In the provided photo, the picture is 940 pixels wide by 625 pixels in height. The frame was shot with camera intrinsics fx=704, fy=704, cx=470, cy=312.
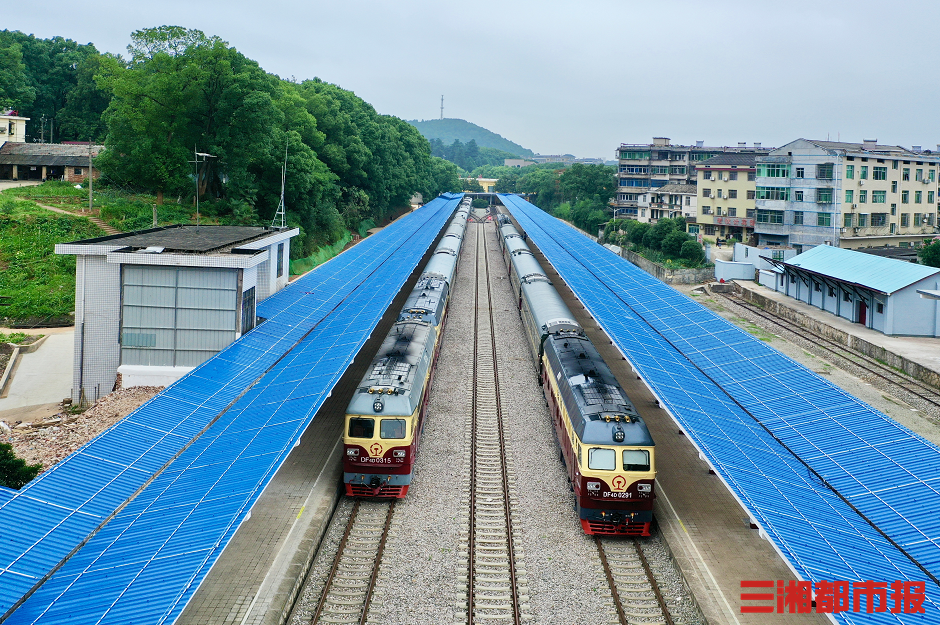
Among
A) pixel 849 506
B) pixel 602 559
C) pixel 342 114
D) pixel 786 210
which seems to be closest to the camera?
pixel 849 506

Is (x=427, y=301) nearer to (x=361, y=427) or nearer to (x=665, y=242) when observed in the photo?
(x=361, y=427)

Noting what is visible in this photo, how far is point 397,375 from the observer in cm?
1917

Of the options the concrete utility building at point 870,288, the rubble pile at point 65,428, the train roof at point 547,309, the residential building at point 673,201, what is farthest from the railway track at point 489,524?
the residential building at point 673,201

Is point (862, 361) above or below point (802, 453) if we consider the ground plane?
above

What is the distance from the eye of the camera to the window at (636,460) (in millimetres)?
16062

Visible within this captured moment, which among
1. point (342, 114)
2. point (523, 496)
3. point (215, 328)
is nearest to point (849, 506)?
point (523, 496)

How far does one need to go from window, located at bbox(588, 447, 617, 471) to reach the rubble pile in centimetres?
1339

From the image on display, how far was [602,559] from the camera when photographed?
1575 centimetres

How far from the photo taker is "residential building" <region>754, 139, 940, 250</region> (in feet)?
171

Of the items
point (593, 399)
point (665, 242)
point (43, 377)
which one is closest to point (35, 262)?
point (43, 377)

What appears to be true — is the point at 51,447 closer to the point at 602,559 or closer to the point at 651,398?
the point at 602,559

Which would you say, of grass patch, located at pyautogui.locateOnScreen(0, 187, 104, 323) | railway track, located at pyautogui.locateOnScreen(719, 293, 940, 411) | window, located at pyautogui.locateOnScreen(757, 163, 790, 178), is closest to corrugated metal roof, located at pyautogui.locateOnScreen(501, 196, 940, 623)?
railway track, located at pyautogui.locateOnScreen(719, 293, 940, 411)

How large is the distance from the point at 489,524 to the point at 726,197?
57706mm

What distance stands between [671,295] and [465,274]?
84.7 feet
